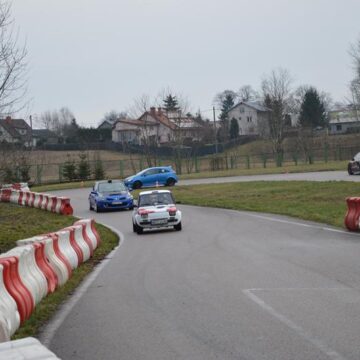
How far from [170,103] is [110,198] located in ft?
184

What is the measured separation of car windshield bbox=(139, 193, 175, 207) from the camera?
77.2ft

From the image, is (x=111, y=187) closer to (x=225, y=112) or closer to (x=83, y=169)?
(x=83, y=169)

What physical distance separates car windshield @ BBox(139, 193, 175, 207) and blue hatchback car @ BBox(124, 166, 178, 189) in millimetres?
26321

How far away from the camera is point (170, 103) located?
8844 cm

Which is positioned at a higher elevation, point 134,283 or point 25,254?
point 25,254

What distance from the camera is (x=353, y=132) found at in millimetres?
104125

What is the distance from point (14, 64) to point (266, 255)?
957 cm

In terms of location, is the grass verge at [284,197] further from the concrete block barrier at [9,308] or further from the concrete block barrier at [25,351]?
the concrete block barrier at [25,351]

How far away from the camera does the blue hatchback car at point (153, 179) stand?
5028 centimetres

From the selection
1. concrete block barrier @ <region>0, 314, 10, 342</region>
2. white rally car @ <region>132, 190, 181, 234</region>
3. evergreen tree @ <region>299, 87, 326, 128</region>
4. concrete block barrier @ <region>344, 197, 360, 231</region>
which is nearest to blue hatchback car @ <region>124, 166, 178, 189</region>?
white rally car @ <region>132, 190, 181, 234</region>

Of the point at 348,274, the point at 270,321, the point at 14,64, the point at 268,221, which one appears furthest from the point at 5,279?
the point at 268,221

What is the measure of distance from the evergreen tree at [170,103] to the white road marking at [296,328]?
243ft

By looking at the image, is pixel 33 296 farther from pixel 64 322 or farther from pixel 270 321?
pixel 270 321

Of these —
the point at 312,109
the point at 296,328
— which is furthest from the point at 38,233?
the point at 312,109
